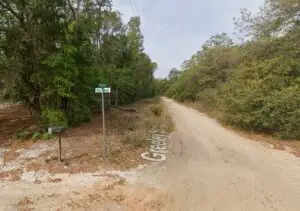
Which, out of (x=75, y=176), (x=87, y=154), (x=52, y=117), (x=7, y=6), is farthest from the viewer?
(x=52, y=117)

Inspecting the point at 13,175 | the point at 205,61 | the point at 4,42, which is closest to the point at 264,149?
the point at 13,175

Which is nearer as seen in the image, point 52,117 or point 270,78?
point 52,117

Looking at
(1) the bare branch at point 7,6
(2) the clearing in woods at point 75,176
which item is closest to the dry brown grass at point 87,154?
(2) the clearing in woods at point 75,176

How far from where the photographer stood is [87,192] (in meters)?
4.04

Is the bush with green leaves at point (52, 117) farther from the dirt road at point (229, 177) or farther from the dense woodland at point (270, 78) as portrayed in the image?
the dense woodland at point (270, 78)

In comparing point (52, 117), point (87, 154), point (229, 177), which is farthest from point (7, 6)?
point (229, 177)

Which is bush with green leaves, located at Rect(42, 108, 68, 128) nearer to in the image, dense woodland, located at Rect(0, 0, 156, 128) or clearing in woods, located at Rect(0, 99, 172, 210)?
dense woodland, located at Rect(0, 0, 156, 128)

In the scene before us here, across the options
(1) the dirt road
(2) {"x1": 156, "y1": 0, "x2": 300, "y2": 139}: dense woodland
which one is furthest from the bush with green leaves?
(2) {"x1": 156, "y1": 0, "x2": 300, "y2": 139}: dense woodland

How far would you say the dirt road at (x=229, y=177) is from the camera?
3715 millimetres

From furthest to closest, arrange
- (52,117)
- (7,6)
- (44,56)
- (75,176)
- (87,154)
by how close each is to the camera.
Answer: (44,56) < (52,117) < (7,6) < (87,154) < (75,176)

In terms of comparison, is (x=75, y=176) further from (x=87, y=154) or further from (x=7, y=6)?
(x=7, y=6)

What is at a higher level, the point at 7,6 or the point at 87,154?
the point at 7,6

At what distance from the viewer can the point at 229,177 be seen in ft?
15.7

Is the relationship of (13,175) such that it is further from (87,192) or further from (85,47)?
(85,47)
